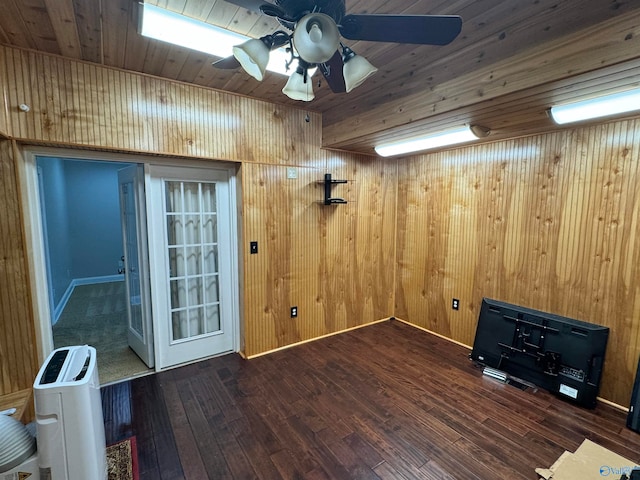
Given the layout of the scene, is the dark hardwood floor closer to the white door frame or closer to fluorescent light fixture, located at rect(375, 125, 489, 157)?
the white door frame

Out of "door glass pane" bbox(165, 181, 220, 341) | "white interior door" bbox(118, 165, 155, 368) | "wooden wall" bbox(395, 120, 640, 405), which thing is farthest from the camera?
"door glass pane" bbox(165, 181, 220, 341)

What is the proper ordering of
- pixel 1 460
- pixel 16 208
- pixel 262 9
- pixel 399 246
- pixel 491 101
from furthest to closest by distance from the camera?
pixel 399 246 → pixel 16 208 → pixel 491 101 → pixel 1 460 → pixel 262 9

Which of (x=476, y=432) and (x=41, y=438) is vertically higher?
(x=41, y=438)

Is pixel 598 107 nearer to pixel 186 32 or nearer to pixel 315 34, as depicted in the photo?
pixel 315 34

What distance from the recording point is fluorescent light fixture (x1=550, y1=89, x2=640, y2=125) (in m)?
1.87

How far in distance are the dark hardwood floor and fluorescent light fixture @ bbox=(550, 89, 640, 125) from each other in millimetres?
2255

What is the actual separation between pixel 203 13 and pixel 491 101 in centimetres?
180

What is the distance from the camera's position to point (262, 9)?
114 centimetres

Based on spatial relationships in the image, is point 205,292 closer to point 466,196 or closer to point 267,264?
point 267,264

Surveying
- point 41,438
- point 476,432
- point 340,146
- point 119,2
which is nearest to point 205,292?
point 41,438

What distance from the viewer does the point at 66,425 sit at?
145 centimetres

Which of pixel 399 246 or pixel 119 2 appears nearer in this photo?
pixel 119 2

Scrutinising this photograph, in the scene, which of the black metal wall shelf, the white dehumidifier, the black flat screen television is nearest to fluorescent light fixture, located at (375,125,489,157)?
the black metal wall shelf

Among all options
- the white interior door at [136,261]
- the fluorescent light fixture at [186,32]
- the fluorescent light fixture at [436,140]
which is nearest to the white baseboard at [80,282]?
the white interior door at [136,261]
